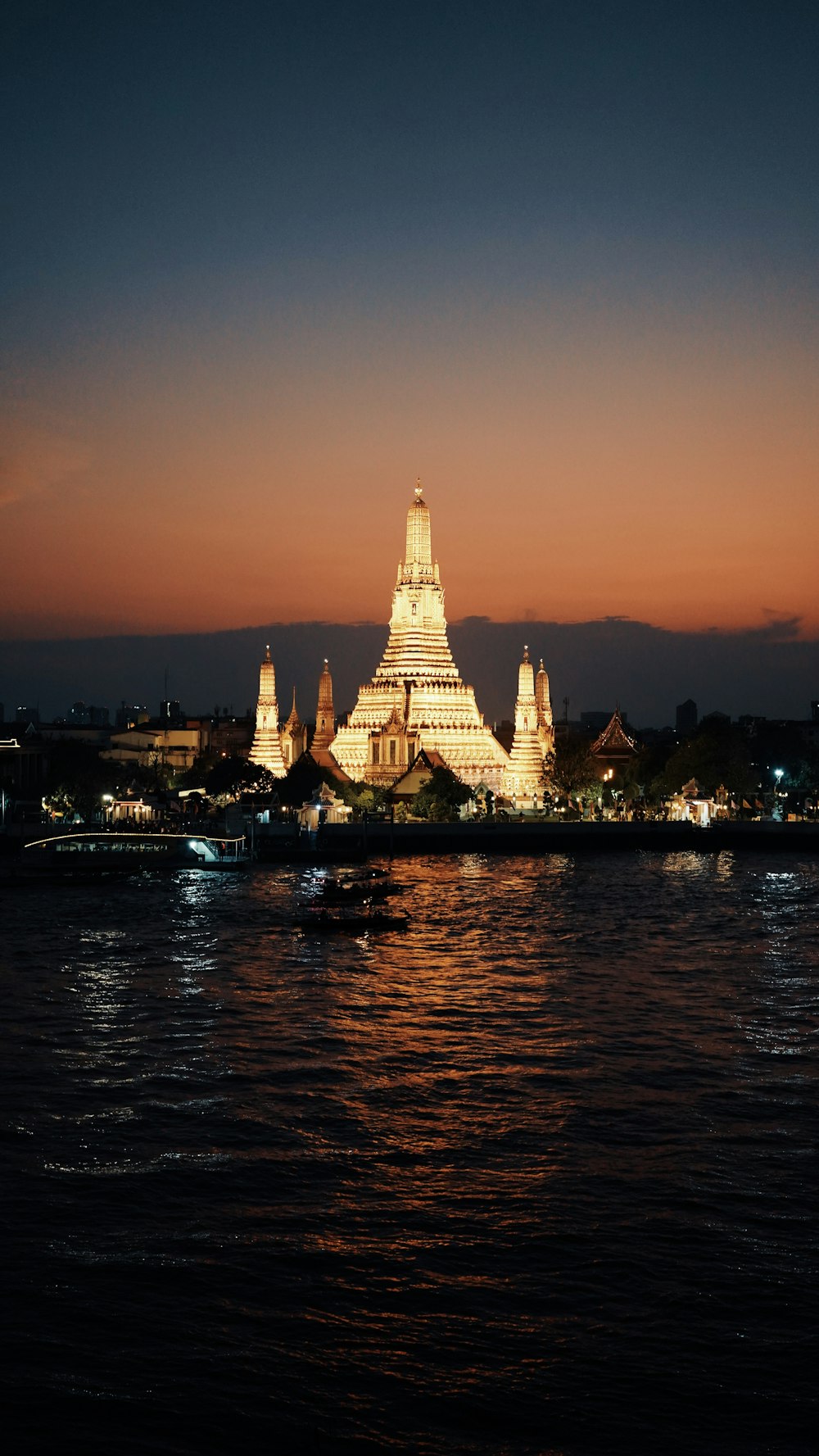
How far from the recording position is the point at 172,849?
65188mm

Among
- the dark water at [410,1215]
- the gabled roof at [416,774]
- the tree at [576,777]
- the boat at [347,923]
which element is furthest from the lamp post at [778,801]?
the dark water at [410,1215]

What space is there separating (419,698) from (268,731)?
45.3 feet

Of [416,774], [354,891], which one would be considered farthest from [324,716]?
[354,891]

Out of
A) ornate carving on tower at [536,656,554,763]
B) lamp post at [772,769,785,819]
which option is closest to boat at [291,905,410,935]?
lamp post at [772,769,785,819]

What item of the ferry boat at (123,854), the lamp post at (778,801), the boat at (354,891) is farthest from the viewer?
the lamp post at (778,801)

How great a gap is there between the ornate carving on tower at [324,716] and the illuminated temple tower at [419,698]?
4.48ft

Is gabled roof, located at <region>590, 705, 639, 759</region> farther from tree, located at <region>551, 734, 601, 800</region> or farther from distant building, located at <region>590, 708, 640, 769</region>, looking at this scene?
tree, located at <region>551, 734, 601, 800</region>

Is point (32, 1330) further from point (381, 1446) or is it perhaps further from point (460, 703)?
point (460, 703)

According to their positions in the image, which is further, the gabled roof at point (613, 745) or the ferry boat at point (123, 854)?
the gabled roof at point (613, 745)

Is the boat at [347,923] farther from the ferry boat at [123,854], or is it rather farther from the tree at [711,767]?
the tree at [711,767]

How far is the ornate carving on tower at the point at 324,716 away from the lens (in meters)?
98.5

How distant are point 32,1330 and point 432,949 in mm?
25741

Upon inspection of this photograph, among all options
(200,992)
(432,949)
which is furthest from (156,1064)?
(432,949)

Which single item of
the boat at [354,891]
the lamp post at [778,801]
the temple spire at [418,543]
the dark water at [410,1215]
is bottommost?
the dark water at [410,1215]
